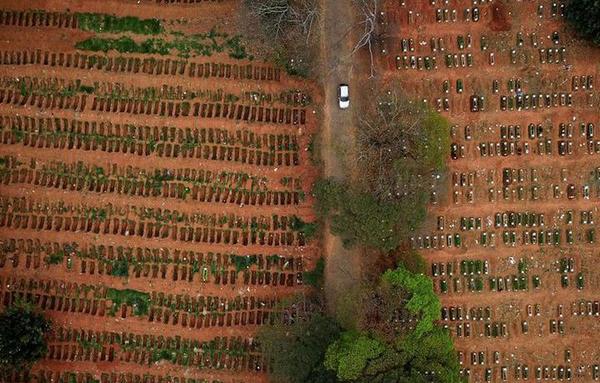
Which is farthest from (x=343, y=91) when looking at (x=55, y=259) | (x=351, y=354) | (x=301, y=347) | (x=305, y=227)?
(x=55, y=259)

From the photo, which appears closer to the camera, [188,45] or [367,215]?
[367,215]

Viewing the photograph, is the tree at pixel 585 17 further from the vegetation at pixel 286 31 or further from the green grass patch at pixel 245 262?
the green grass patch at pixel 245 262

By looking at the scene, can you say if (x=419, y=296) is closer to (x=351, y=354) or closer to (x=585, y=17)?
(x=351, y=354)

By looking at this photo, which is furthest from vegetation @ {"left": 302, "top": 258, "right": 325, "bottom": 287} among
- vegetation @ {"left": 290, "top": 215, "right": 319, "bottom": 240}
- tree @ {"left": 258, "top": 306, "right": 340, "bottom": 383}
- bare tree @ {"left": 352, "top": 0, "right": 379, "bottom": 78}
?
bare tree @ {"left": 352, "top": 0, "right": 379, "bottom": 78}

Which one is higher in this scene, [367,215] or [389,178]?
[389,178]

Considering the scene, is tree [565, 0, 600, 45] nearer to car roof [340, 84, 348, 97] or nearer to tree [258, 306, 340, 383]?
car roof [340, 84, 348, 97]

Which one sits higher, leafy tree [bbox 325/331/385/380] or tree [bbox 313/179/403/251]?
tree [bbox 313/179/403/251]

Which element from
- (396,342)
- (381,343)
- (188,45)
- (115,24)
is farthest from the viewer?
(115,24)
